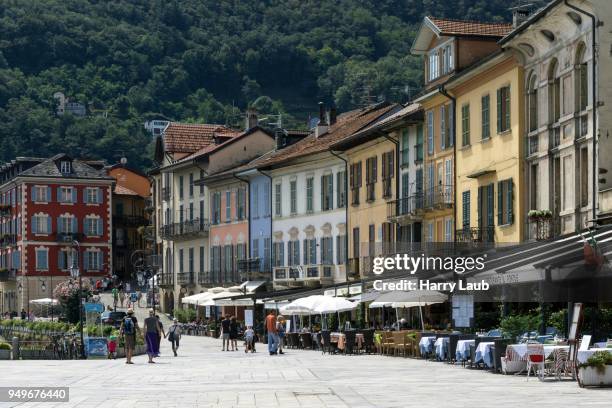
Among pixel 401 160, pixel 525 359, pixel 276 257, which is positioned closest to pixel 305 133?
pixel 276 257

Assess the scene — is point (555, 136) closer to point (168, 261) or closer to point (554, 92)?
point (554, 92)

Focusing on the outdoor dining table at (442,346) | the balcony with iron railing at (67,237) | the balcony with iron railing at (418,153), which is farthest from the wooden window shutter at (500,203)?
the balcony with iron railing at (67,237)

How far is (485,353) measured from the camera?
3431 centimetres

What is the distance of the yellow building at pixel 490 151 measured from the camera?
48.1 m

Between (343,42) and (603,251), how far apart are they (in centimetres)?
15221

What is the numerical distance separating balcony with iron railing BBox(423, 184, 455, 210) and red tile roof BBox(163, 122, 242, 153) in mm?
43166

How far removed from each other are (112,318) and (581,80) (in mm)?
45894

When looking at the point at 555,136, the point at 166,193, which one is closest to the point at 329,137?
the point at 166,193

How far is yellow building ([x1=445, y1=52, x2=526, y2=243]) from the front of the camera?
4809 centimetres

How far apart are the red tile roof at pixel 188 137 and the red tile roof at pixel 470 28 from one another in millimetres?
44551

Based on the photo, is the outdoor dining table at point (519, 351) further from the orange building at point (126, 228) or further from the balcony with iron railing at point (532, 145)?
the orange building at point (126, 228)

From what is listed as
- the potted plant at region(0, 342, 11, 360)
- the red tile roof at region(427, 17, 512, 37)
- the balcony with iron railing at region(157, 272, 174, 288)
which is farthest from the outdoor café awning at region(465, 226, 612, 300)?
the balcony with iron railing at region(157, 272, 174, 288)

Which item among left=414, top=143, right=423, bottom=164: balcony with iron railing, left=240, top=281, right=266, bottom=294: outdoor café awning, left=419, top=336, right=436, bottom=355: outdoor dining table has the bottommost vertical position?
left=419, top=336, right=436, bottom=355: outdoor dining table

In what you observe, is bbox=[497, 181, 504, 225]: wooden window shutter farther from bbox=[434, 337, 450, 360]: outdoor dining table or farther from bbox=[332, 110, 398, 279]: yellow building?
bbox=[332, 110, 398, 279]: yellow building
